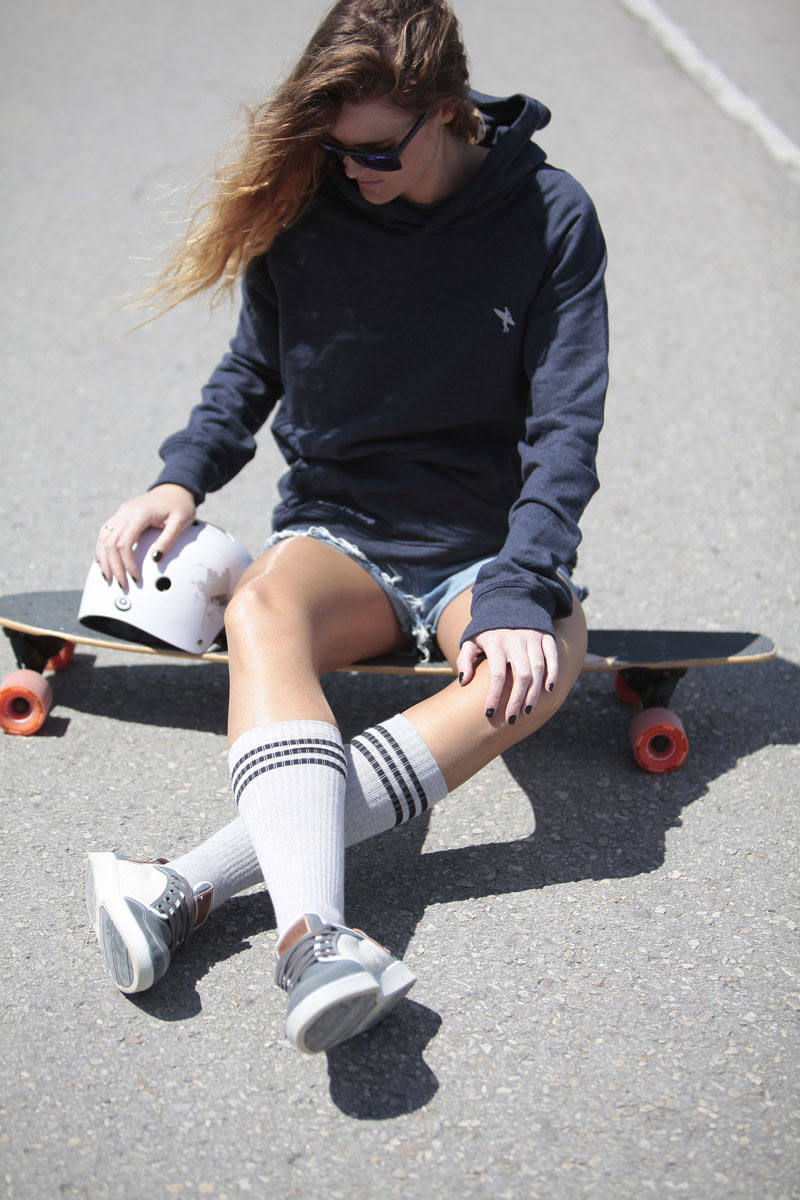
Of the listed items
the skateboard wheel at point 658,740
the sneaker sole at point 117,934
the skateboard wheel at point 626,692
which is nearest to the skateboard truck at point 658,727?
the skateboard wheel at point 658,740

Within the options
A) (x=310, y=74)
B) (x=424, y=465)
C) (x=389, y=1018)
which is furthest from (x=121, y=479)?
(x=389, y=1018)

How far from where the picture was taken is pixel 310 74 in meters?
2.27

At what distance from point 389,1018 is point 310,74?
180 cm

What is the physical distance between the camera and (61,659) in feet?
10.7

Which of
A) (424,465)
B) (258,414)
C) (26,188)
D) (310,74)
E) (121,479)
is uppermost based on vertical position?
(310,74)

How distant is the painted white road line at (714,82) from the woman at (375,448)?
15.8 feet

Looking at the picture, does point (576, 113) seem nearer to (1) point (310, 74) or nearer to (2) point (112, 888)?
(1) point (310, 74)

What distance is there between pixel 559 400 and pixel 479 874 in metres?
1.04

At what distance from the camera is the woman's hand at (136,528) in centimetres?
270

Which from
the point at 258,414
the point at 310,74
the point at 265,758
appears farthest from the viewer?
the point at 258,414

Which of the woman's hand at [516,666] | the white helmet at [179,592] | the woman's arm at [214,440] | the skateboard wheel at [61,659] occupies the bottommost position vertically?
the skateboard wheel at [61,659]

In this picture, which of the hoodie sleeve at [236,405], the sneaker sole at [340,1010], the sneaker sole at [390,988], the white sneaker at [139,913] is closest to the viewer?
the sneaker sole at [340,1010]

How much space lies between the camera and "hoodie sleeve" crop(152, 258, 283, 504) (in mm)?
2799

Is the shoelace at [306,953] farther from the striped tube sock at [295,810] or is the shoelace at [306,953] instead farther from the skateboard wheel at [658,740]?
the skateboard wheel at [658,740]
